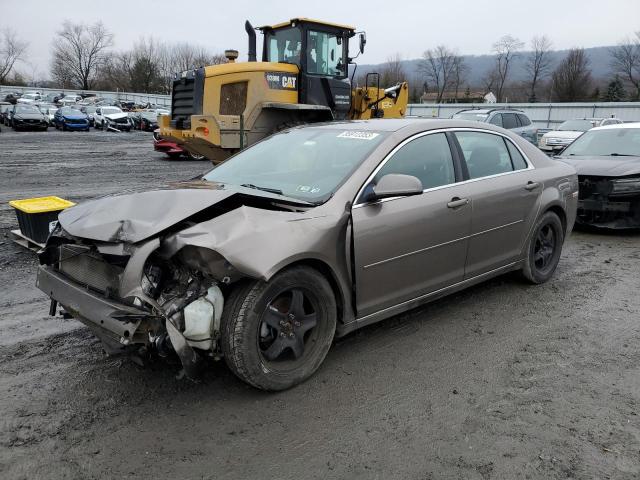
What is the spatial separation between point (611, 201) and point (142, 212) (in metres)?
6.54

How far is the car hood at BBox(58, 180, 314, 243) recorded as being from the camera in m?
3.13

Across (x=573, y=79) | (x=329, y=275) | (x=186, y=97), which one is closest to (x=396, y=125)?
(x=329, y=275)

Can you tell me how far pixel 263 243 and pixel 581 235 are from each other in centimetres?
622

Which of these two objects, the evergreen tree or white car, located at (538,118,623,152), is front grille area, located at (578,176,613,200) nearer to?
white car, located at (538,118,623,152)

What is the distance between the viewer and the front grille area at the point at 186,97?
1074 centimetres

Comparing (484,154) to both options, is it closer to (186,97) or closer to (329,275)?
(329,275)

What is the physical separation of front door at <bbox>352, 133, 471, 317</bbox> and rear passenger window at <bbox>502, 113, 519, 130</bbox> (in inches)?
470

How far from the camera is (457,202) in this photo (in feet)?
13.9

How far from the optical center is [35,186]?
12.3 m

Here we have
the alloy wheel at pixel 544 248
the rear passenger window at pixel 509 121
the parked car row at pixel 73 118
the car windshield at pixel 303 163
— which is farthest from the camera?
the parked car row at pixel 73 118

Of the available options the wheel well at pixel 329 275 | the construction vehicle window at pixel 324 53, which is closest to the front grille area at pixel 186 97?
the construction vehicle window at pixel 324 53

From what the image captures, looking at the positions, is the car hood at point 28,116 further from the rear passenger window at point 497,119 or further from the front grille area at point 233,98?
the rear passenger window at point 497,119

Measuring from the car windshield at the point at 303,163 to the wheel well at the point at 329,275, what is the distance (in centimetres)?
43

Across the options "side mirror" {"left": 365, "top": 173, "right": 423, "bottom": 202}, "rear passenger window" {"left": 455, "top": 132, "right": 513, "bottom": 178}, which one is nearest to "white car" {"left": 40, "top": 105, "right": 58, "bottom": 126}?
"rear passenger window" {"left": 455, "top": 132, "right": 513, "bottom": 178}
